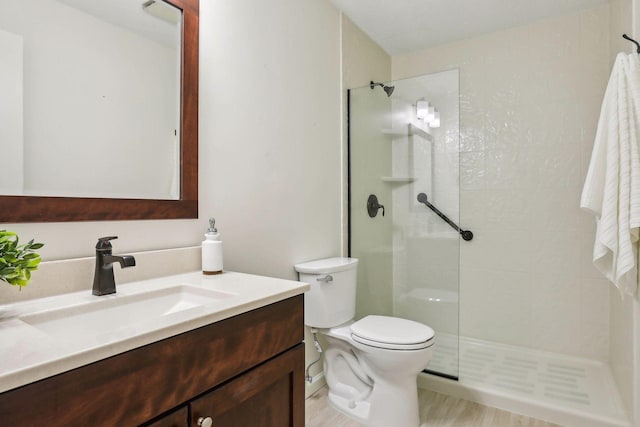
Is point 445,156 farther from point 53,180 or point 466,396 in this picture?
point 53,180

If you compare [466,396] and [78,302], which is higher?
[78,302]

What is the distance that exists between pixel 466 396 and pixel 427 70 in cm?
235

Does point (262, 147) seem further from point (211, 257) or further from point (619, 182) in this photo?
point (619, 182)

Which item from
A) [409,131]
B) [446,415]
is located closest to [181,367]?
[446,415]

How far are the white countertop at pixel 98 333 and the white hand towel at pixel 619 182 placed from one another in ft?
4.11

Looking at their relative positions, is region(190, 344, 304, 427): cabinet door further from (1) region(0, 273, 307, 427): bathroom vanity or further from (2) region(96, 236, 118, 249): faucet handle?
(2) region(96, 236, 118, 249): faucet handle

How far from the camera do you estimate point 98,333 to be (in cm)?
90

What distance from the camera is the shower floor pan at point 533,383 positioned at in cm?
183

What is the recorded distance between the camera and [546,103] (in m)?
2.57

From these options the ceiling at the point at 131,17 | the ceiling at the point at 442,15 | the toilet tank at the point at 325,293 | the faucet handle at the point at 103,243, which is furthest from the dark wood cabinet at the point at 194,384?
the ceiling at the point at 442,15

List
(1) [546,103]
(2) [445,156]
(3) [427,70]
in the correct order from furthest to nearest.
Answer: (3) [427,70]
(1) [546,103]
(2) [445,156]

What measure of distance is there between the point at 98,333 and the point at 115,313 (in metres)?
0.11

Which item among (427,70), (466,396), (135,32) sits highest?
(427,70)

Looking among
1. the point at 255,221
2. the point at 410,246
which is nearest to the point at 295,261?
the point at 255,221
